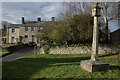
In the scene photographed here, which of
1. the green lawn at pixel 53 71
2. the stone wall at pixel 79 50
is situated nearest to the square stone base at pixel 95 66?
the green lawn at pixel 53 71

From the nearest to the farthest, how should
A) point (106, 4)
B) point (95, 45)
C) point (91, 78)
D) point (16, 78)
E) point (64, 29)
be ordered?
1. point (91, 78)
2. point (16, 78)
3. point (95, 45)
4. point (64, 29)
5. point (106, 4)

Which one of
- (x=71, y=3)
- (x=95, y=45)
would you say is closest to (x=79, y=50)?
(x=71, y=3)

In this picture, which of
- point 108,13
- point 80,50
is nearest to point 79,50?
point 80,50

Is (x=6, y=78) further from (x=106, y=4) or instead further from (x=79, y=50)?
(x=106, y=4)

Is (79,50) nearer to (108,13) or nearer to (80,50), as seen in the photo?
(80,50)

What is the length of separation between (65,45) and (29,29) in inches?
982

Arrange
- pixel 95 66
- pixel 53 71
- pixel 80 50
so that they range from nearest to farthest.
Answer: pixel 95 66, pixel 53 71, pixel 80 50

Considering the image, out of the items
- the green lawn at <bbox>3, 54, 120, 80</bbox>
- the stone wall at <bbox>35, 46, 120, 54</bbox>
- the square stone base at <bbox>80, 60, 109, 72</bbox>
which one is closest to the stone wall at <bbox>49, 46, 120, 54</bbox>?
the stone wall at <bbox>35, 46, 120, 54</bbox>

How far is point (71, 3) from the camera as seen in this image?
18.9 meters

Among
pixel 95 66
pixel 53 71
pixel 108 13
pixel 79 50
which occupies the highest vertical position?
pixel 108 13

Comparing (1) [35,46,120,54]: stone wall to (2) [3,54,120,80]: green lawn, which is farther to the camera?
(1) [35,46,120,54]: stone wall

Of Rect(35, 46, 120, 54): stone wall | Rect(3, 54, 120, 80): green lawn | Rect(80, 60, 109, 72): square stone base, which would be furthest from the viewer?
Rect(35, 46, 120, 54): stone wall

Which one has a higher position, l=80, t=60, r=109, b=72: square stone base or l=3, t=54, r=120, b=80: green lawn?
l=80, t=60, r=109, b=72: square stone base

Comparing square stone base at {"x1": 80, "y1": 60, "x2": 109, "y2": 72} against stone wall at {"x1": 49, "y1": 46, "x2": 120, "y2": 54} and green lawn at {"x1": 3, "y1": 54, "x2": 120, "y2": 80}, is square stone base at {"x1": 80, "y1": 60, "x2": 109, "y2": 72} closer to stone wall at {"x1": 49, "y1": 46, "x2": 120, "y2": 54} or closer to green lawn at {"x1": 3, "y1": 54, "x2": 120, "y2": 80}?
green lawn at {"x1": 3, "y1": 54, "x2": 120, "y2": 80}
